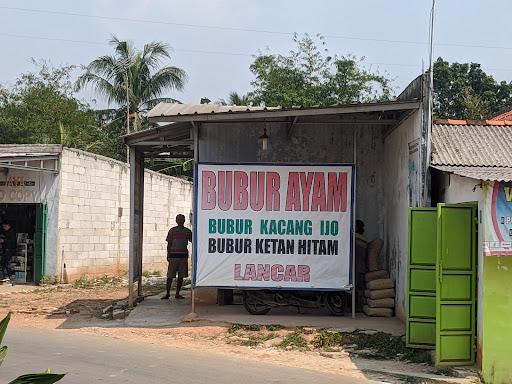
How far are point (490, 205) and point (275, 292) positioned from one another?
5256 millimetres

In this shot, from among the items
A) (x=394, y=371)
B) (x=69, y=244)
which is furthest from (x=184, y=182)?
(x=394, y=371)

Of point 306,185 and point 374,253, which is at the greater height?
point 306,185

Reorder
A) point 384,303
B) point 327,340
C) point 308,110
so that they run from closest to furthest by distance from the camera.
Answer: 1. point 327,340
2. point 308,110
3. point 384,303

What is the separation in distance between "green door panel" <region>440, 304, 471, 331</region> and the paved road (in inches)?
54.2

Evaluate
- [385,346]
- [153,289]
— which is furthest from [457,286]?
[153,289]

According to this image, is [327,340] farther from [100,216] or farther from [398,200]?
[100,216]

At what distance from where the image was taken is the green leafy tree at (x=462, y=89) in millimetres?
39753

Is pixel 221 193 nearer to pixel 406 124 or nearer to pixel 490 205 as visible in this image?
pixel 406 124

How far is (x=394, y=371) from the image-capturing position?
834cm

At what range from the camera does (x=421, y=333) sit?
929 centimetres

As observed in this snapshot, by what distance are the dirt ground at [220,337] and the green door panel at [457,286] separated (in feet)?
3.25

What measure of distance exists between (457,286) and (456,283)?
1.6 inches

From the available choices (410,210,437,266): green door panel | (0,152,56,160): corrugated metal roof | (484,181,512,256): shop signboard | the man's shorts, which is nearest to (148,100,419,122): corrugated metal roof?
(410,210,437,266): green door panel

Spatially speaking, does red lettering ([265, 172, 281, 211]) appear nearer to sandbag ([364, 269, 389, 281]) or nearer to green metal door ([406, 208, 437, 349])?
sandbag ([364, 269, 389, 281])
